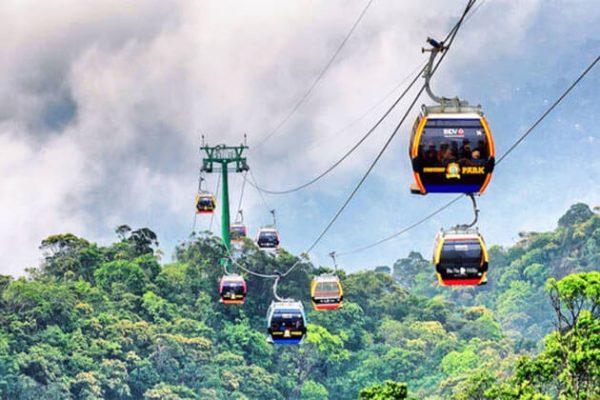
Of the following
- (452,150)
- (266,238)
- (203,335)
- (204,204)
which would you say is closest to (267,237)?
(266,238)

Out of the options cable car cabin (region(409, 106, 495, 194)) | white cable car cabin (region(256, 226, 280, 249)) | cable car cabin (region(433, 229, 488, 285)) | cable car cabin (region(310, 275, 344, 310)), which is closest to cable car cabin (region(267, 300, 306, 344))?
cable car cabin (region(310, 275, 344, 310))

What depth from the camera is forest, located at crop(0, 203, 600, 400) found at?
2889 inches

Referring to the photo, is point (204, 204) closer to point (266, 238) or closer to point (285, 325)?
point (266, 238)

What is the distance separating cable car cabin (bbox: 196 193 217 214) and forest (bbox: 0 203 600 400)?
17.0 m

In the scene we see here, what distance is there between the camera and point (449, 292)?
148 m

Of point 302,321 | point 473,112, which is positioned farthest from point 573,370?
point 473,112

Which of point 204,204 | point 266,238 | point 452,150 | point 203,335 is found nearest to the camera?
point 452,150

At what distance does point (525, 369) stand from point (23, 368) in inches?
1630

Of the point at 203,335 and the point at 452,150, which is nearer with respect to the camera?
the point at 452,150

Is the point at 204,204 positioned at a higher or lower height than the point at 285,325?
higher

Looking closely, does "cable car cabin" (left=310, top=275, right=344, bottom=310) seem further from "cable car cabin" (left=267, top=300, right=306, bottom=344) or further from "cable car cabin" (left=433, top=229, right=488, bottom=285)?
"cable car cabin" (left=433, top=229, right=488, bottom=285)

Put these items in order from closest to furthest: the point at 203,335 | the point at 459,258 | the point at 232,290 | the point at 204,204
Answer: the point at 459,258 < the point at 232,290 < the point at 204,204 < the point at 203,335

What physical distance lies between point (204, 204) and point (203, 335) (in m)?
26.1

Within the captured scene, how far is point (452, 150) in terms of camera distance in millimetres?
16094
